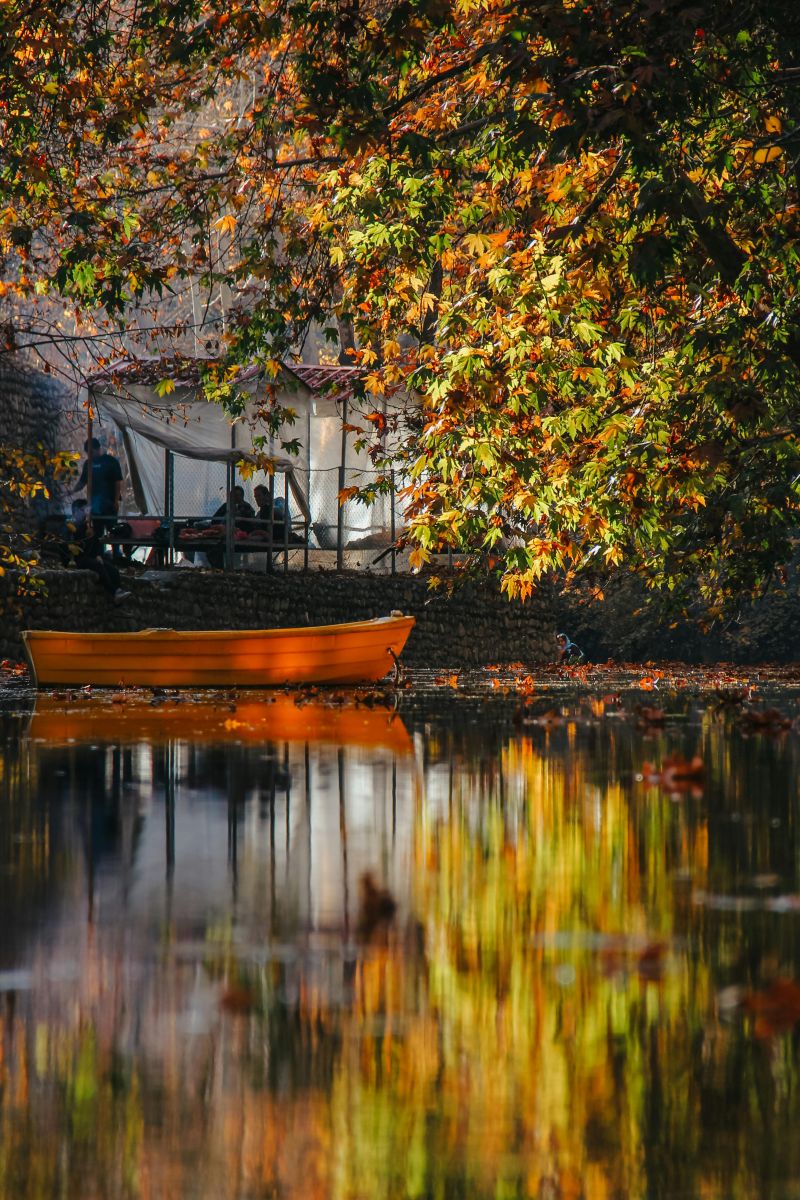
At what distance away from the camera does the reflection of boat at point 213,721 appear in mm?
11617

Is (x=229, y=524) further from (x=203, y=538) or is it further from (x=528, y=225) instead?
(x=528, y=225)

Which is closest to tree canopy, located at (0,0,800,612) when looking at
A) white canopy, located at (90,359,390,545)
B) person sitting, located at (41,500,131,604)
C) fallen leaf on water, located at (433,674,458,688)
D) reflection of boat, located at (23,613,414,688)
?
reflection of boat, located at (23,613,414,688)

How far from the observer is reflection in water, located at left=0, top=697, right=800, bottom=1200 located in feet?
8.73

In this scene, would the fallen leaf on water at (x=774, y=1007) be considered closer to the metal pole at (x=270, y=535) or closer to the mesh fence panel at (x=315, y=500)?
the metal pole at (x=270, y=535)

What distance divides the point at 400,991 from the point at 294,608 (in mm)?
24632

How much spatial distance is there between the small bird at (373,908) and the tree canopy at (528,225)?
734 centimetres

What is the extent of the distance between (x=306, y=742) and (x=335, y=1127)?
8.39 m

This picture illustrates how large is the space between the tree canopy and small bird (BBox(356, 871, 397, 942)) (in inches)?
289

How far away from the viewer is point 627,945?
432 cm

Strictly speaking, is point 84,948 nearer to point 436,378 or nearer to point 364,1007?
point 364,1007

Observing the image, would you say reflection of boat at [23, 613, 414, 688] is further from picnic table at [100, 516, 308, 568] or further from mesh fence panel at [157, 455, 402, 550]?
mesh fence panel at [157, 455, 402, 550]

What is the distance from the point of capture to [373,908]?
4.95m

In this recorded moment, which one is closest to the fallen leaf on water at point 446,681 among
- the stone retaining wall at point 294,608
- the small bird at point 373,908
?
the stone retaining wall at point 294,608

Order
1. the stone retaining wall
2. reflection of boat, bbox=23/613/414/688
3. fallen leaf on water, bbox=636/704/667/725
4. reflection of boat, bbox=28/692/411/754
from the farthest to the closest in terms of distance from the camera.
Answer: the stone retaining wall, reflection of boat, bbox=23/613/414/688, fallen leaf on water, bbox=636/704/667/725, reflection of boat, bbox=28/692/411/754
